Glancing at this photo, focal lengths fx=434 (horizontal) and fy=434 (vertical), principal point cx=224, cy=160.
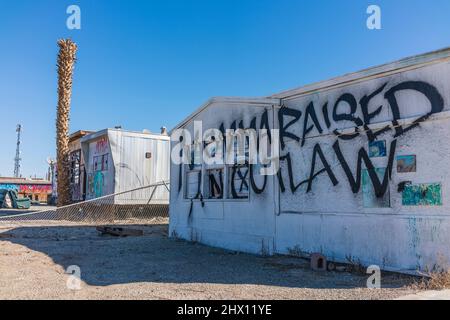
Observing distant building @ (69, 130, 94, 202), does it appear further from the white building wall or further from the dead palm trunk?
the white building wall

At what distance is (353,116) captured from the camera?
7.62 m

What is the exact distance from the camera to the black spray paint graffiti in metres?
6.80

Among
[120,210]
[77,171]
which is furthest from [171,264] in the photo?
[77,171]

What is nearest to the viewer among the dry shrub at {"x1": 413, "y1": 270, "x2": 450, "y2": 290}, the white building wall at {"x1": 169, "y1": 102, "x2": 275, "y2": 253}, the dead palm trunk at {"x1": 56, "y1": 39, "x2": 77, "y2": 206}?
the dry shrub at {"x1": 413, "y1": 270, "x2": 450, "y2": 290}

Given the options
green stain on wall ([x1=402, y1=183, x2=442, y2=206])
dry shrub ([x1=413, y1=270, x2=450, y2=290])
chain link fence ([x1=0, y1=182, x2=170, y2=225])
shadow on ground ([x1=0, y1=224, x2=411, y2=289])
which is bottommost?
shadow on ground ([x1=0, y1=224, x2=411, y2=289])

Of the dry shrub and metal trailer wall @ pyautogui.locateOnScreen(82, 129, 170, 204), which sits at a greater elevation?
metal trailer wall @ pyautogui.locateOnScreen(82, 129, 170, 204)

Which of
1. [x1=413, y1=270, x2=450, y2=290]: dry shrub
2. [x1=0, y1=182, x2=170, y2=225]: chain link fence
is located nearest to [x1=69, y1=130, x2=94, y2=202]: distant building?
[x1=0, y1=182, x2=170, y2=225]: chain link fence

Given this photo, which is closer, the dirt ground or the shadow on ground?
the dirt ground

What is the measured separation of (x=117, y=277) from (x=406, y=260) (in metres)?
4.46

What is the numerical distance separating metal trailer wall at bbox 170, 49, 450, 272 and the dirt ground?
563mm
